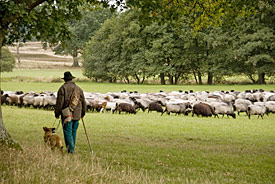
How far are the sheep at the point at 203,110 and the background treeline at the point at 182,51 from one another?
21333 mm

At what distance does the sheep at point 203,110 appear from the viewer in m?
22.0

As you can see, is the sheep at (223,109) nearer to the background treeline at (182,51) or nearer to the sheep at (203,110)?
the sheep at (203,110)

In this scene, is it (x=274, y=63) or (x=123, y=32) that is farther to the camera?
(x=123, y=32)

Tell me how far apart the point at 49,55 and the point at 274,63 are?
8803 cm

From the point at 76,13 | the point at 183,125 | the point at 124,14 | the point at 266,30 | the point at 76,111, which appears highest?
the point at 124,14

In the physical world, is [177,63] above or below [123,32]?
below

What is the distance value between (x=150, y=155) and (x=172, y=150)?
115 centimetres

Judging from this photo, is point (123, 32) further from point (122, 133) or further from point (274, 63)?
point (122, 133)

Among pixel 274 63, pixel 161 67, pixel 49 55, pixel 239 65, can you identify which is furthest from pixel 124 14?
pixel 49 55

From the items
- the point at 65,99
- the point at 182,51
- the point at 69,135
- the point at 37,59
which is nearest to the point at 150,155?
the point at 69,135

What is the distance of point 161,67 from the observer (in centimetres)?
5675

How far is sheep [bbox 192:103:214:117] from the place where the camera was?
2200cm

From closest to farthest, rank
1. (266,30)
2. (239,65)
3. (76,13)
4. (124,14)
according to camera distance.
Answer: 1. (76,13)
2. (266,30)
3. (239,65)
4. (124,14)

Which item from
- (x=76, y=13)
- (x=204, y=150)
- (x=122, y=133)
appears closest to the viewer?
(x=204, y=150)
